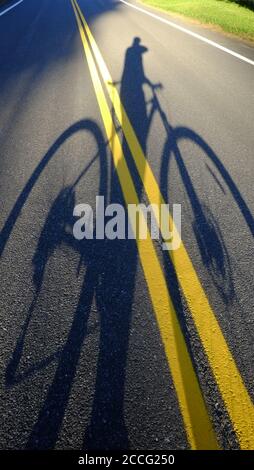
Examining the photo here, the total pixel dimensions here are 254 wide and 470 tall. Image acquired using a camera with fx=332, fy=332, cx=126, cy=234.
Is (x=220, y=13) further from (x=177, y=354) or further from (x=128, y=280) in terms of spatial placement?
(x=177, y=354)

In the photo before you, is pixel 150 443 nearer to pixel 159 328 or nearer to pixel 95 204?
pixel 159 328

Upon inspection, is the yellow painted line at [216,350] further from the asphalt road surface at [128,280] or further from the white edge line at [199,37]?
the white edge line at [199,37]

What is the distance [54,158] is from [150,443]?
346cm

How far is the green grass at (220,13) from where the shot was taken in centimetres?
1023

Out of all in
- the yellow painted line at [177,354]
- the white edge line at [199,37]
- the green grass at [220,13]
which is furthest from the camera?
the green grass at [220,13]

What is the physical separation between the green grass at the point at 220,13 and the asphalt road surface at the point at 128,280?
5782mm

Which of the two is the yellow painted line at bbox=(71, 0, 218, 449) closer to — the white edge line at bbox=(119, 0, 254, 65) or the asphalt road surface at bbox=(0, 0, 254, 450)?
the asphalt road surface at bbox=(0, 0, 254, 450)

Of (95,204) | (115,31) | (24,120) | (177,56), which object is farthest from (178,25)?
(95,204)

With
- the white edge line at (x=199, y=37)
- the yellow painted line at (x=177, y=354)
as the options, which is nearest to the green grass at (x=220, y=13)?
the white edge line at (x=199, y=37)

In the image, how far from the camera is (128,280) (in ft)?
8.91

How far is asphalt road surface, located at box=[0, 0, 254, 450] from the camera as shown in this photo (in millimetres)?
1970

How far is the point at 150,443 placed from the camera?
6.15ft

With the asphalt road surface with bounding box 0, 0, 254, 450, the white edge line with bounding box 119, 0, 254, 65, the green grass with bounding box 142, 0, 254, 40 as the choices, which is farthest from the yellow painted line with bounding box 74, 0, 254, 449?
the green grass with bounding box 142, 0, 254, 40
